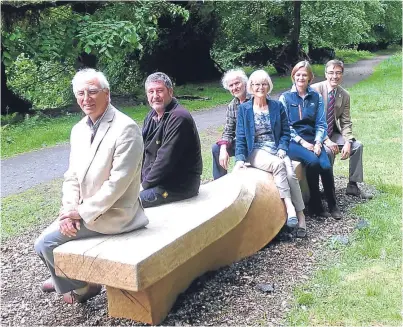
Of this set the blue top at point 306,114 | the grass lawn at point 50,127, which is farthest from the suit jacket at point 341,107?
the grass lawn at point 50,127

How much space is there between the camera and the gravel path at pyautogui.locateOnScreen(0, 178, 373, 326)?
3707 mm

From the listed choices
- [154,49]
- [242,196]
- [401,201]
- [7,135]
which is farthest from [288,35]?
[242,196]

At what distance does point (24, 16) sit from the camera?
12.1 metres

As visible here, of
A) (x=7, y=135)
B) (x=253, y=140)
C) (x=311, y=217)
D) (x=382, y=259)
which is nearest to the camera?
(x=382, y=259)

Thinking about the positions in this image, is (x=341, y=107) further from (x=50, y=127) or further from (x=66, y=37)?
(x=66, y=37)

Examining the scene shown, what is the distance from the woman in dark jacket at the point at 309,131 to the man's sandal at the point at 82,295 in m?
2.49

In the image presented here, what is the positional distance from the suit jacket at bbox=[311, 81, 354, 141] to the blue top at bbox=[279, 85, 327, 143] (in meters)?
0.43

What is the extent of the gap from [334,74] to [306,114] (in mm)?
658

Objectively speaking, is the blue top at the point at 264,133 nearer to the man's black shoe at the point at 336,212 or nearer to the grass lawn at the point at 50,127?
the man's black shoe at the point at 336,212

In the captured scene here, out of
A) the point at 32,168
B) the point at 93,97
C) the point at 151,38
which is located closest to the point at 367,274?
the point at 93,97

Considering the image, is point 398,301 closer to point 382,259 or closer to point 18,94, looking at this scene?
point 382,259

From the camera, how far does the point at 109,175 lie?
353 centimetres

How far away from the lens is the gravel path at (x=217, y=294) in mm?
3707

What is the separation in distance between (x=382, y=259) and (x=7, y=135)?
8.95 metres
